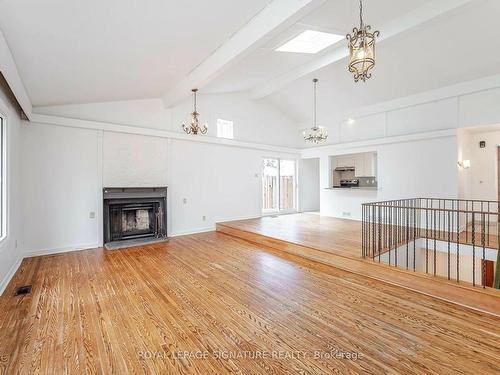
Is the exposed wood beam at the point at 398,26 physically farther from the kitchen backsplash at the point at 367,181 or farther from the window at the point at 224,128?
the kitchen backsplash at the point at 367,181

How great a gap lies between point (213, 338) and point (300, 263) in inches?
98.8

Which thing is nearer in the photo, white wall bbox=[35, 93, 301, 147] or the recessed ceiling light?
the recessed ceiling light

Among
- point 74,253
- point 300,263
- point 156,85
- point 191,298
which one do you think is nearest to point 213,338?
point 191,298

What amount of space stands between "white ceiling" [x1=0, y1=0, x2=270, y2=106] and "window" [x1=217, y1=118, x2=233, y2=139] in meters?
3.30

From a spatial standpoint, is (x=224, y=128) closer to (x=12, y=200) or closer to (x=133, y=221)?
(x=133, y=221)

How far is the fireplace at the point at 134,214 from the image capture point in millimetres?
5672

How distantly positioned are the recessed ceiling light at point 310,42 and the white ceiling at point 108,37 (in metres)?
1.99

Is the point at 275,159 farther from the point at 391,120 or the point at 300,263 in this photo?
the point at 300,263

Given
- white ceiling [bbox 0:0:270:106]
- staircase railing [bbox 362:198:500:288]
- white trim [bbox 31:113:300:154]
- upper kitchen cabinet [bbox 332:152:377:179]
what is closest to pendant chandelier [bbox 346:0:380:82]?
white ceiling [bbox 0:0:270:106]

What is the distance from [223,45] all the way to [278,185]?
6282 millimetres

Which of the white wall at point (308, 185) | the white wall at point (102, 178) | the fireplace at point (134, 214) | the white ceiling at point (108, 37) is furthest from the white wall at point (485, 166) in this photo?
the fireplace at point (134, 214)

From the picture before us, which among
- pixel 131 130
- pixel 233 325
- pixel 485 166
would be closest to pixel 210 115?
pixel 131 130

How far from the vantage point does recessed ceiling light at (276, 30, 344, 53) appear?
476cm

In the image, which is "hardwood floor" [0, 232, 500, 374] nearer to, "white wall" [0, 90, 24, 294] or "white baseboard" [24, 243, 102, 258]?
"white wall" [0, 90, 24, 294]
